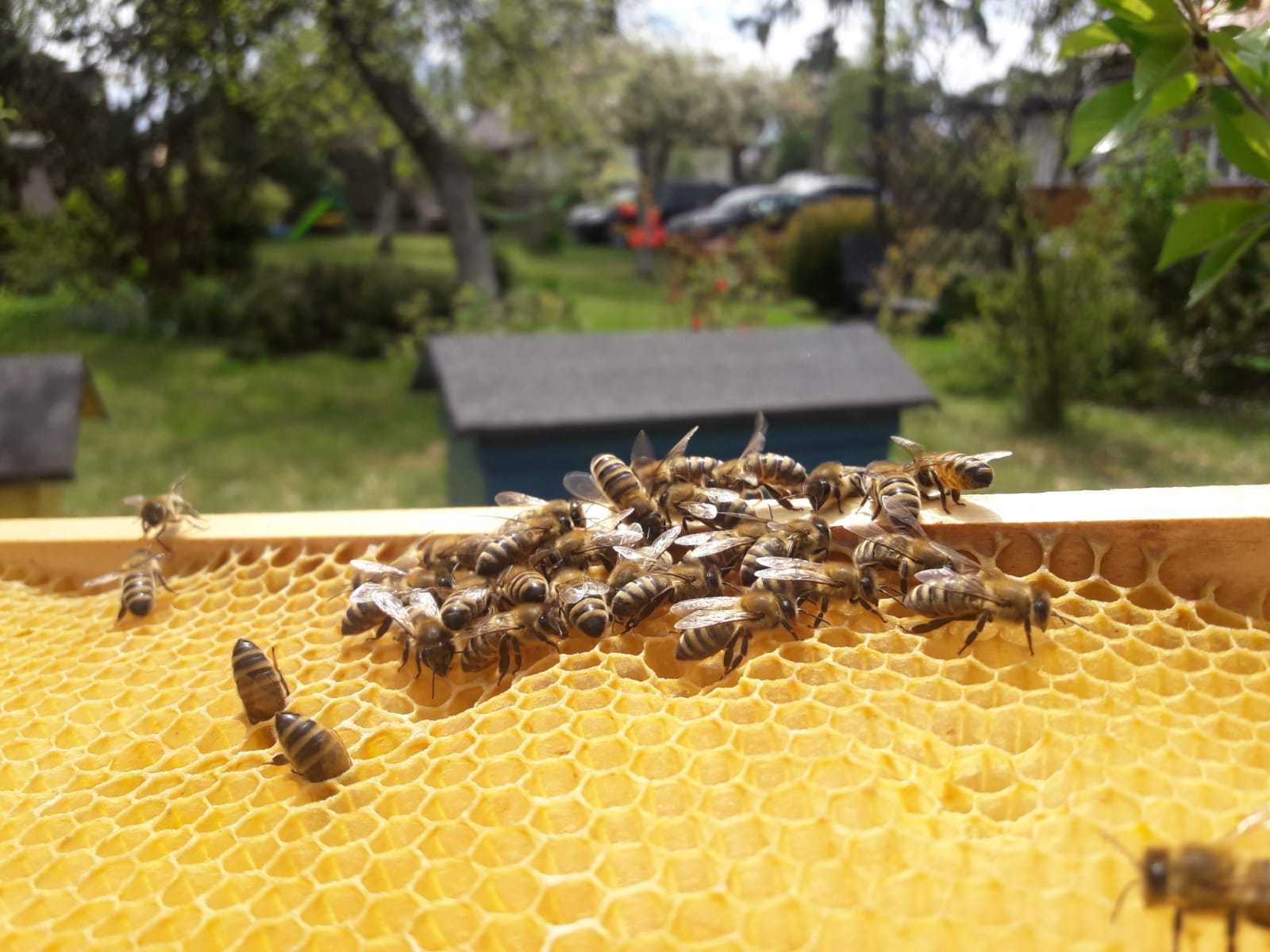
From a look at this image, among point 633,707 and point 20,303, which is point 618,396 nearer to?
point 633,707

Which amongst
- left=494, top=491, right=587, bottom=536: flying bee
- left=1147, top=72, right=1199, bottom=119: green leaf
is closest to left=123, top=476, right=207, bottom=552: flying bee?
left=494, top=491, right=587, bottom=536: flying bee


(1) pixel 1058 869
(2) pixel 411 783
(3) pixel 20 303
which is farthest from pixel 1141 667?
(3) pixel 20 303

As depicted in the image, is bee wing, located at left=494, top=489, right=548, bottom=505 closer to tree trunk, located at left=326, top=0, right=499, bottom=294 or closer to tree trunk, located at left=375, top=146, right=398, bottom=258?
tree trunk, located at left=326, top=0, right=499, bottom=294

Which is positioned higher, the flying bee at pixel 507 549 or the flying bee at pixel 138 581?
the flying bee at pixel 507 549

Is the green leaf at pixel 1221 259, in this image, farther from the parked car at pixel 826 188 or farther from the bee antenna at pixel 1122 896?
the parked car at pixel 826 188

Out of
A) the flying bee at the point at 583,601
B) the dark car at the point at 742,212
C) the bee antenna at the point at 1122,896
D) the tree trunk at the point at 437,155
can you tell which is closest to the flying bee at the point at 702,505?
the flying bee at the point at 583,601
